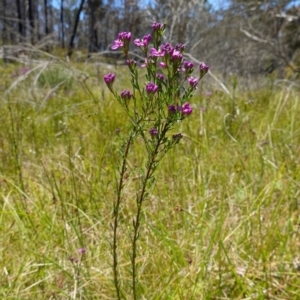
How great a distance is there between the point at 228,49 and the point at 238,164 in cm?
455

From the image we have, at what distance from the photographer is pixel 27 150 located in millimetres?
1914

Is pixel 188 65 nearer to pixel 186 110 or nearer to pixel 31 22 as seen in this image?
pixel 186 110

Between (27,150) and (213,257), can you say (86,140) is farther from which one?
(213,257)

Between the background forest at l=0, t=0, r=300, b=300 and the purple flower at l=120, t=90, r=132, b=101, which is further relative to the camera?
the background forest at l=0, t=0, r=300, b=300

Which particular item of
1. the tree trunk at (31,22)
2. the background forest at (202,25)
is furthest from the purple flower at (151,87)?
the tree trunk at (31,22)

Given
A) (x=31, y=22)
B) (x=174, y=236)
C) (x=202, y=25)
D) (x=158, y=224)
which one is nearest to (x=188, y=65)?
(x=158, y=224)

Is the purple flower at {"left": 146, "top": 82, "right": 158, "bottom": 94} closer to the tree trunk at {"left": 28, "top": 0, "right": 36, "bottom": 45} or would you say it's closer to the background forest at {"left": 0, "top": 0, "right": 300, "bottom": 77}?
the background forest at {"left": 0, "top": 0, "right": 300, "bottom": 77}

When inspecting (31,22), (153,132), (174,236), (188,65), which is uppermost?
(188,65)

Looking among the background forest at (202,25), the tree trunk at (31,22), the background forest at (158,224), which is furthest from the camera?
the tree trunk at (31,22)

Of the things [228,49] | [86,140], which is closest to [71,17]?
[228,49]

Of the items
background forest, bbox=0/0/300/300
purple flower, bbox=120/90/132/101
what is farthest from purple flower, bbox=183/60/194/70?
purple flower, bbox=120/90/132/101

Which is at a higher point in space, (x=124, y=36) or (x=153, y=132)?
(x=124, y=36)

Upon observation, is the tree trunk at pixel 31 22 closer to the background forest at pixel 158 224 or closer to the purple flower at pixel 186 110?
the background forest at pixel 158 224

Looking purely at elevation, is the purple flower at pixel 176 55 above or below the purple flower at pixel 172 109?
above
